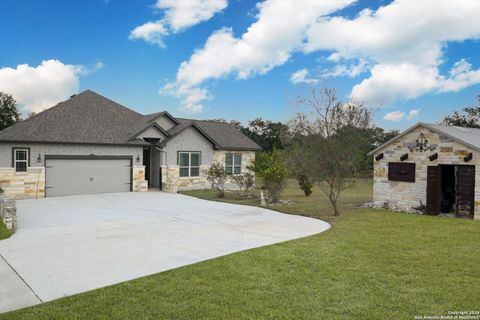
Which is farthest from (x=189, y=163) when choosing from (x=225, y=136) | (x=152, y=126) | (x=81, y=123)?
(x=81, y=123)

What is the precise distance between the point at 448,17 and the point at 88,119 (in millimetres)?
18914

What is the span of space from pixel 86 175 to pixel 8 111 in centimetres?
3110

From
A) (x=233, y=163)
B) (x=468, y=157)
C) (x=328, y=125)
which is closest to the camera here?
(x=468, y=157)

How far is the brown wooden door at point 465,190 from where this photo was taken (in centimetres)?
1279

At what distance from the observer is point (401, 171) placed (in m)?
14.9

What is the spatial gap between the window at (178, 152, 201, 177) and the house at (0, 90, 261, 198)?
0.06 m

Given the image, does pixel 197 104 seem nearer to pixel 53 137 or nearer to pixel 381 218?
pixel 53 137

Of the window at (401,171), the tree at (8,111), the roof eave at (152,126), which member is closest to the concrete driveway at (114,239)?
the window at (401,171)

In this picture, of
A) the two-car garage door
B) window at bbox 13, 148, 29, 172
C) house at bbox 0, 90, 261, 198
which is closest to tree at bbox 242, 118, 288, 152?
house at bbox 0, 90, 261, 198

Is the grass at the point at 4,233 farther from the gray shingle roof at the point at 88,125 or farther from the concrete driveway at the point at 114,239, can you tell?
the gray shingle roof at the point at 88,125

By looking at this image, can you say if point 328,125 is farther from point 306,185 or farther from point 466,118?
point 466,118

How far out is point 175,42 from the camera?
814 inches

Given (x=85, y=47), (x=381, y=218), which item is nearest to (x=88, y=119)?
(x=85, y=47)

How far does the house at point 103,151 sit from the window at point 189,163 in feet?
0.21
